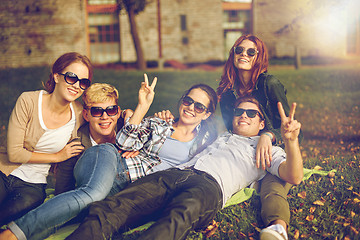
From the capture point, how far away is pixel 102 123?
155 inches

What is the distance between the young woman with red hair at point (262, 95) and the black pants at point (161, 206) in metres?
0.54

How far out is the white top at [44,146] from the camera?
388 cm

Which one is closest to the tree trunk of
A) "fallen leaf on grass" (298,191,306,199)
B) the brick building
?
the brick building

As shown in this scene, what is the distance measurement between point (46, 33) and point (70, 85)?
52.3ft

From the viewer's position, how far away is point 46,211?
3104mm

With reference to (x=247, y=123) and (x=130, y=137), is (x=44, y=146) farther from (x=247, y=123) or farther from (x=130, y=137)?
(x=247, y=123)

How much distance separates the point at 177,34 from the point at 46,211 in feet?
59.0

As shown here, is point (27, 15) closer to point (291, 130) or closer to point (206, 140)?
point (206, 140)

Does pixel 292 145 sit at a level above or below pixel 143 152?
above

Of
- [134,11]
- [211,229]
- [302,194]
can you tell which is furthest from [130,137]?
[134,11]

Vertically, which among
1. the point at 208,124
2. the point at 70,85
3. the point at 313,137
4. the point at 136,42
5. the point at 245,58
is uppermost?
the point at 136,42

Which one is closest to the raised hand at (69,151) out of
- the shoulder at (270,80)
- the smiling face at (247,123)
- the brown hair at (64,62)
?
the brown hair at (64,62)

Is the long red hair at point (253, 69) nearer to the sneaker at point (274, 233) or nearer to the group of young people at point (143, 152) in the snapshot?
the group of young people at point (143, 152)

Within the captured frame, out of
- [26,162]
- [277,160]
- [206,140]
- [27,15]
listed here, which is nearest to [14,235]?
[26,162]
